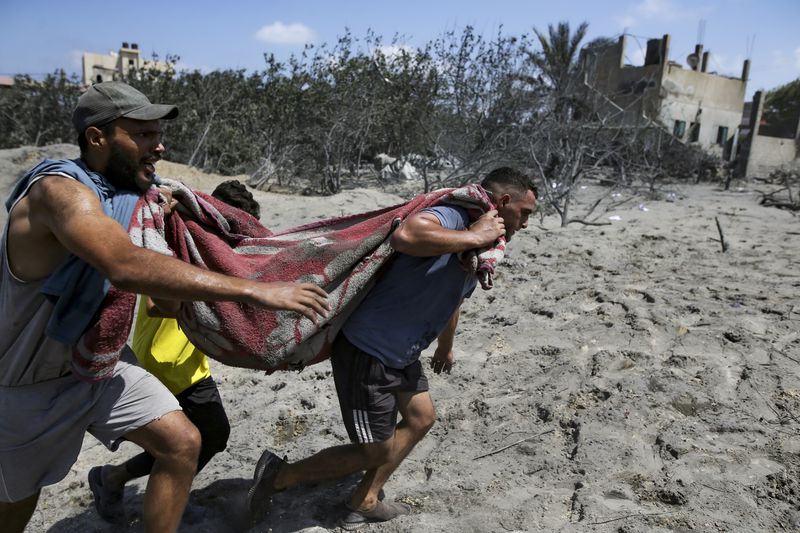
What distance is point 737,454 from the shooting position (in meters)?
2.94

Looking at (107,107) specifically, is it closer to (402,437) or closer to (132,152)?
(132,152)

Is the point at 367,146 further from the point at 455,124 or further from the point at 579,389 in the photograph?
the point at 579,389

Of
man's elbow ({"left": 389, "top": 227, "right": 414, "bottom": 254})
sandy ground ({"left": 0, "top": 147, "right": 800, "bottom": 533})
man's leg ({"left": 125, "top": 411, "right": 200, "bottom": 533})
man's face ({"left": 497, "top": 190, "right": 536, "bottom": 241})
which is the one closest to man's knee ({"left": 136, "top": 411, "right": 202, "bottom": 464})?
man's leg ({"left": 125, "top": 411, "right": 200, "bottom": 533})

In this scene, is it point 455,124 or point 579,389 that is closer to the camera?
point 579,389

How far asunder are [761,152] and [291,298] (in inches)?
1022

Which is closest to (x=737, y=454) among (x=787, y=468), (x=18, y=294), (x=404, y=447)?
(x=787, y=468)

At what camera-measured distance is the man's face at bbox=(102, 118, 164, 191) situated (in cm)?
190

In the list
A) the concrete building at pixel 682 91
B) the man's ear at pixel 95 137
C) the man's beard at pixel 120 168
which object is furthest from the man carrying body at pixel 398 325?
the concrete building at pixel 682 91

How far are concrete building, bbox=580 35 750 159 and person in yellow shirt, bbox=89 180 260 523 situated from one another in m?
24.6

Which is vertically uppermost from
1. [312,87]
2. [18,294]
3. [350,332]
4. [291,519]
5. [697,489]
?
[312,87]

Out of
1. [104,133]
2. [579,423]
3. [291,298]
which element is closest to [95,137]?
[104,133]

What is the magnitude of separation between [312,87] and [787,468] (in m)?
13.4

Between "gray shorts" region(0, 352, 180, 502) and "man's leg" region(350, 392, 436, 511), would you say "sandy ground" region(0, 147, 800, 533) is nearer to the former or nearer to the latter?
"man's leg" region(350, 392, 436, 511)

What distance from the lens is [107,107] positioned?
186 cm
